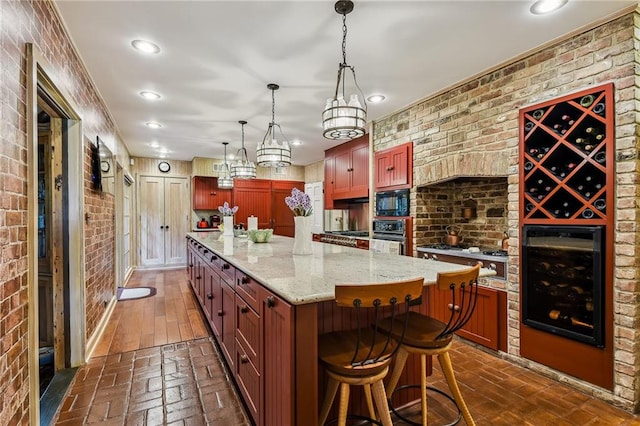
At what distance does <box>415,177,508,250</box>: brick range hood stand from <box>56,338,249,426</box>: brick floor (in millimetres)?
2518

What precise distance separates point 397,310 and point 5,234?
1.98 metres

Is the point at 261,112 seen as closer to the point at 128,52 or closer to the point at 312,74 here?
the point at 312,74

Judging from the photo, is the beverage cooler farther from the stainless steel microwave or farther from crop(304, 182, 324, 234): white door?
crop(304, 182, 324, 234): white door

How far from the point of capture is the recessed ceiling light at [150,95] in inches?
131

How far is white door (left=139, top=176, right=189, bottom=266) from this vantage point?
6949mm

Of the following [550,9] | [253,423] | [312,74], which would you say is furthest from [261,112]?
[253,423]

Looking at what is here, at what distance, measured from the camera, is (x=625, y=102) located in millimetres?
2014

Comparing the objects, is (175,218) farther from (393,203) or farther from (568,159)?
(568,159)

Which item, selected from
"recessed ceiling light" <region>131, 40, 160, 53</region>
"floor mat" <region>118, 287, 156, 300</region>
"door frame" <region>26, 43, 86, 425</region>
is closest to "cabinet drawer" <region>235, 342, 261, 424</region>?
"door frame" <region>26, 43, 86, 425</region>

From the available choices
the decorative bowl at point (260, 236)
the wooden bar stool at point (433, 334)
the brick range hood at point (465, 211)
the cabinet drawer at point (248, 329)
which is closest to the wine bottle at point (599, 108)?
the brick range hood at point (465, 211)

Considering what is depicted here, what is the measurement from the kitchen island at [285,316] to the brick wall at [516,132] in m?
1.07

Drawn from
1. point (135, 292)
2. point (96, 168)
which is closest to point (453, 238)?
point (96, 168)

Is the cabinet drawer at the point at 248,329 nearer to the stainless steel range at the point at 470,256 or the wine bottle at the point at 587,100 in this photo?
the stainless steel range at the point at 470,256

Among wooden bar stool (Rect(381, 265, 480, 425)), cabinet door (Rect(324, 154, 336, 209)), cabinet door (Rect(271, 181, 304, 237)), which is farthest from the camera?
cabinet door (Rect(271, 181, 304, 237))
